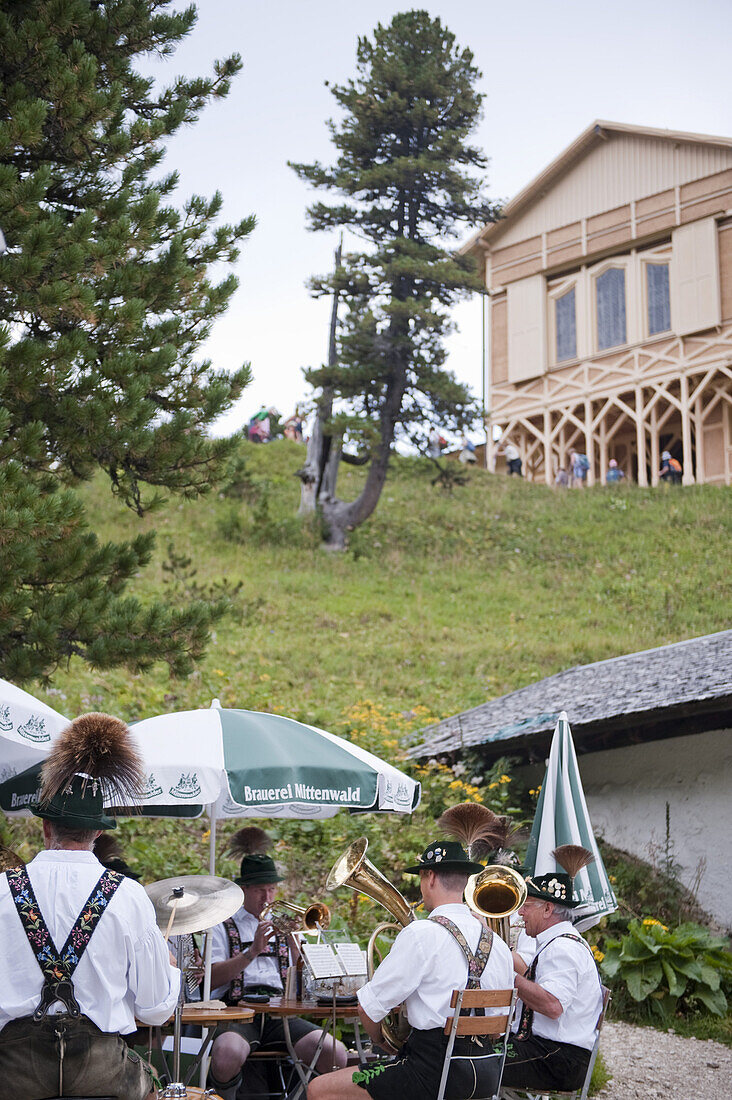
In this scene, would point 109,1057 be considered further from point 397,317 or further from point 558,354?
point 558,354

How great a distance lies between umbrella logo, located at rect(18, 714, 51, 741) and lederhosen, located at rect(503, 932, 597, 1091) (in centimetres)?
297

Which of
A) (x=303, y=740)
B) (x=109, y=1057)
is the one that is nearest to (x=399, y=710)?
(x=303, y=740)

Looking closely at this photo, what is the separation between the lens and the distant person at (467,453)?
3906 centimetres

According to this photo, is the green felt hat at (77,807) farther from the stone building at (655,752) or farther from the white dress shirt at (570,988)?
the stone building at (655,752)

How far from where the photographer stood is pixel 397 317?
26750 mm

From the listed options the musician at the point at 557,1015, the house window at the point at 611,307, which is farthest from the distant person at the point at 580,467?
the musician at the point at 557,1015

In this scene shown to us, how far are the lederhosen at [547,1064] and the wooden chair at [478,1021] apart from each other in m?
0.78

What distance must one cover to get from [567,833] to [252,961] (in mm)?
→ 2568

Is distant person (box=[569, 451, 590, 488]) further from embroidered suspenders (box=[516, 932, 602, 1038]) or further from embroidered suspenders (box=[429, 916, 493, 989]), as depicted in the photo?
embroidered suspenders (box=[429, 916, 493, 989])

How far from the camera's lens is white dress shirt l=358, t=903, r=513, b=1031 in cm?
462

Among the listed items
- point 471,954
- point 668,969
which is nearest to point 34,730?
point 471,954

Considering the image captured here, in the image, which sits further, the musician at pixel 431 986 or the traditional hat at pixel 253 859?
the traditional hat at pixel 253 859

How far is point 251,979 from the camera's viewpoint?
6.70 metres

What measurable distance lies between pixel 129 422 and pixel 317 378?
18.4 metres
